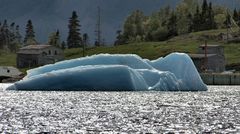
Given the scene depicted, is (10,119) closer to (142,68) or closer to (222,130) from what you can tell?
(222,130)

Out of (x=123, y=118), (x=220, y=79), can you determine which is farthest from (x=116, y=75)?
(x=220, y=79)

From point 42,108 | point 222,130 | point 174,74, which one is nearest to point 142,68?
point 174,74

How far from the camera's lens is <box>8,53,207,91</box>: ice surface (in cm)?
9125

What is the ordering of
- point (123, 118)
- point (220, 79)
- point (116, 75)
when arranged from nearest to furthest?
point (123, 118)
point (116, 75)
point (220, 79)

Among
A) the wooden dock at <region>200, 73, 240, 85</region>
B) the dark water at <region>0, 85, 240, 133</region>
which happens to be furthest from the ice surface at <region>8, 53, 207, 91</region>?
the wooden dock at <region>200, 73, 240, 85</region>

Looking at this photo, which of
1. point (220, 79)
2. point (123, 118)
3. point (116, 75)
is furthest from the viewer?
point (220, 79)

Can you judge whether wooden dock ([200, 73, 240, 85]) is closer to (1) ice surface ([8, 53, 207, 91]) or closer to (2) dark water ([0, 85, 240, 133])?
(1) ice surface ([8, 53, 207, 91])

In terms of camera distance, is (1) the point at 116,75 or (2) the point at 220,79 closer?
(1) the point at 116,75

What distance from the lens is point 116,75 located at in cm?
9212

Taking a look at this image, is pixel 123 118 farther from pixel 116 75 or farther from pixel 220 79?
pixel 220 79

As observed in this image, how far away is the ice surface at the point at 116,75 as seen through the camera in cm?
9125

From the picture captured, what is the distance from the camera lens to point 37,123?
53.7 meters

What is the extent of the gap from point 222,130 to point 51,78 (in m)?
46.2

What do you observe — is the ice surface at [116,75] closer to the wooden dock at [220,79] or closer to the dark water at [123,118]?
the dark water at [123,118]
